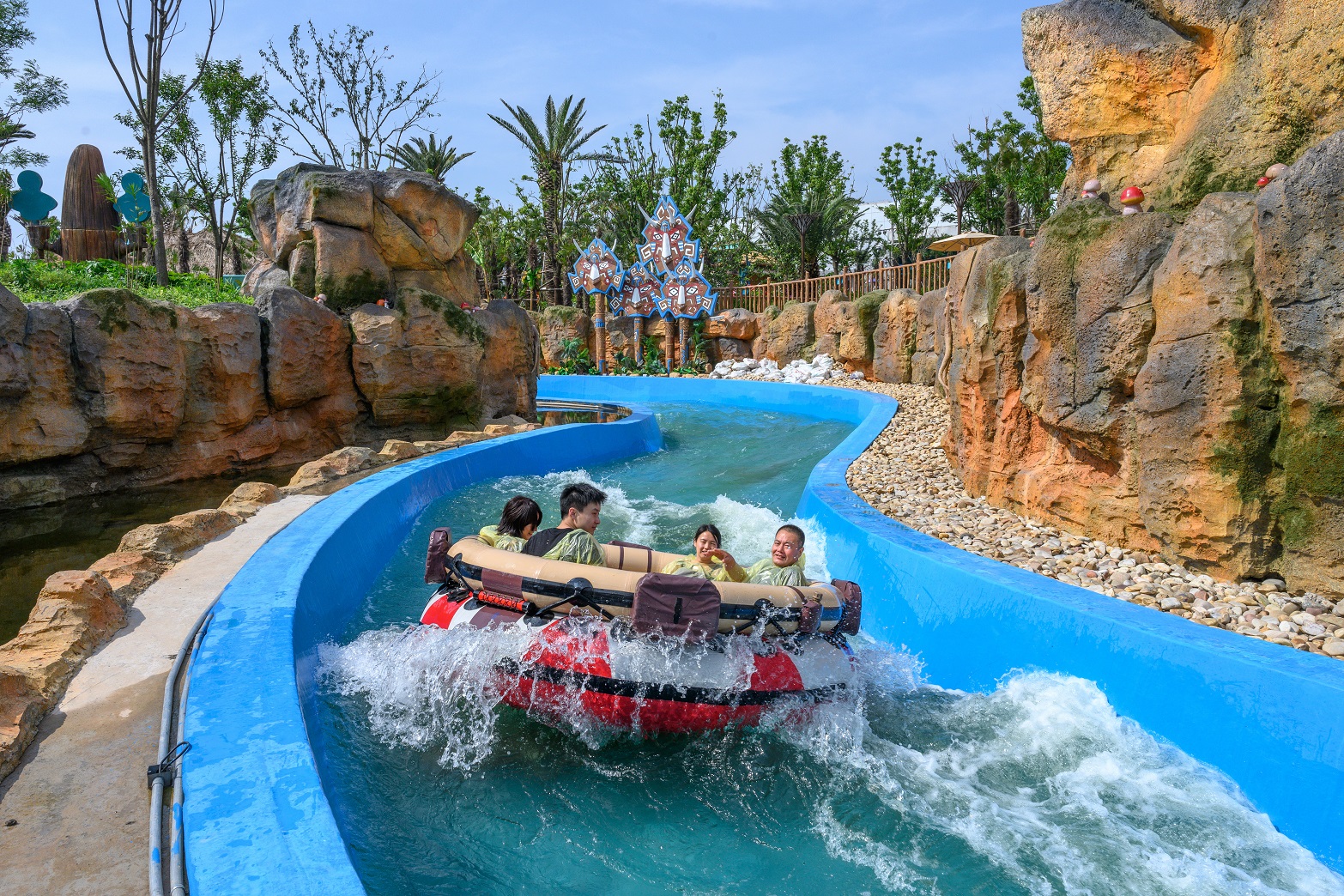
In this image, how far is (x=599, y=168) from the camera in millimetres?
26438

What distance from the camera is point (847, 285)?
1977cm

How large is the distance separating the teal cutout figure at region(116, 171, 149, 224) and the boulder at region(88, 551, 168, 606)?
14423mm

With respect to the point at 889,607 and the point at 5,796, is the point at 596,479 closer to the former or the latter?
the point at 889,607

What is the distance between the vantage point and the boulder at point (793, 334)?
19.4m

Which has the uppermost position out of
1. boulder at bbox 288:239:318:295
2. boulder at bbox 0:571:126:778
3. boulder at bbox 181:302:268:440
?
boulder at bbox 288:239:318:295

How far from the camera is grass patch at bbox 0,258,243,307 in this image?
972 centimetres

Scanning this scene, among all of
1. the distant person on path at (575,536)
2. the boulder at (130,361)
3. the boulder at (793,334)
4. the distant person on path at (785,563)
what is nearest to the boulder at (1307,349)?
the distant person on path at (785,563)

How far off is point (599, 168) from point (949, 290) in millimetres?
21236

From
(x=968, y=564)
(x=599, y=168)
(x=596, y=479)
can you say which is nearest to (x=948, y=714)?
(x=968, y=564)

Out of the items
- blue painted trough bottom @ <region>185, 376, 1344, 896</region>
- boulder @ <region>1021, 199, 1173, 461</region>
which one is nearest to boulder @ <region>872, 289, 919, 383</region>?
boulder @ <region>1021, 199, 1173, 461</region>

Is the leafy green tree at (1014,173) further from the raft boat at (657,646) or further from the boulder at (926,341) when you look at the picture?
the raft boat at (657,646)

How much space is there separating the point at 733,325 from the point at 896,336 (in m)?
6.56

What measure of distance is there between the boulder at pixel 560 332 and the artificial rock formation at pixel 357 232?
9.69 meters

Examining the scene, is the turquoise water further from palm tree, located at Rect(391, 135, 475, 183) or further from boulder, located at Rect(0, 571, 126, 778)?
palm tree, located at Rect(391, 135, 475, 183)
